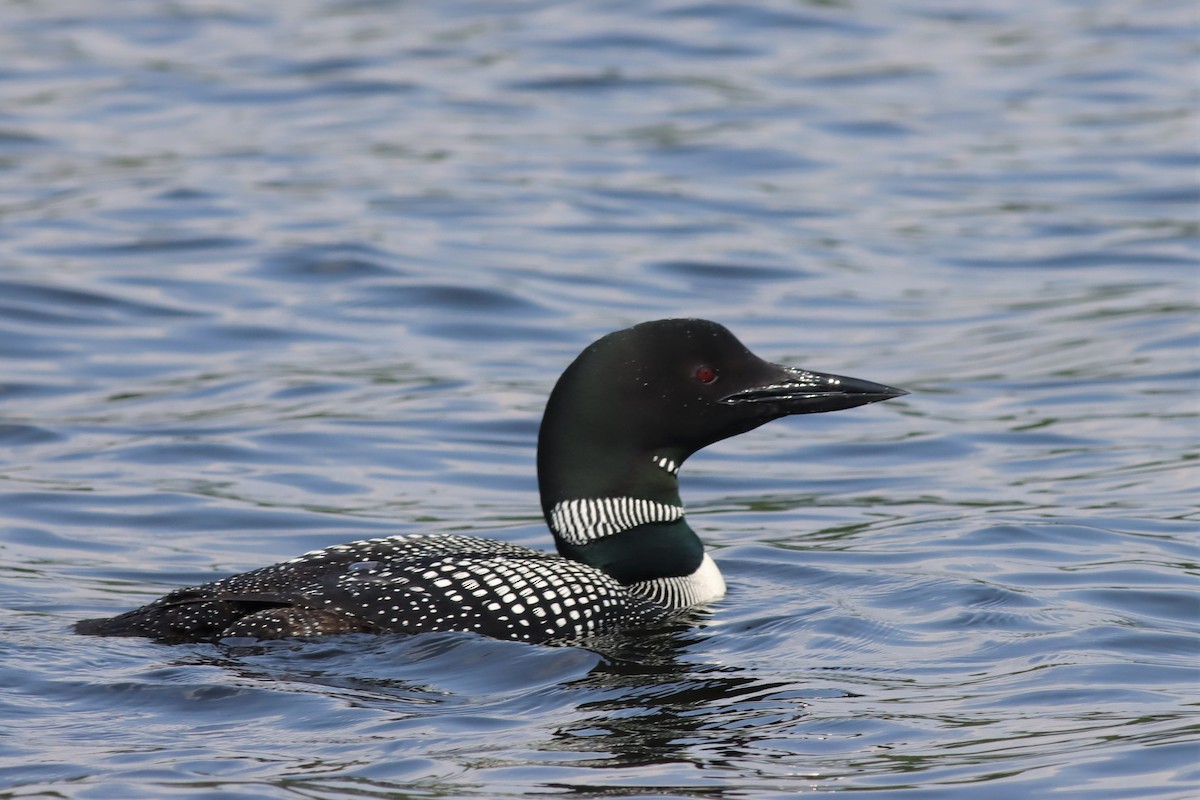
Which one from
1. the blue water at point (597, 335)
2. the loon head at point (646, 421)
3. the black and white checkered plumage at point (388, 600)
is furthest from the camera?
the loon head at point (646, 421)

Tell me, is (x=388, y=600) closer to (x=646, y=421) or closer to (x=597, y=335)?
(x=646, y=421)

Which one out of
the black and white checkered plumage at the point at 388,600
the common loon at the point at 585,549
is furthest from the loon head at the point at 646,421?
the black and white checkered plumage at the point at 388,600

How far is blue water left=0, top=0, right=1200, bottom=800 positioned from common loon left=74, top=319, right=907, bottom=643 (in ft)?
0.33

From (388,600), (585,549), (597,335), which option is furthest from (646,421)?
(597,335)

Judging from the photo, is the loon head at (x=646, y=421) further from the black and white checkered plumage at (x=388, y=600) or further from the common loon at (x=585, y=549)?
the black and white checkered plumage at (x=388, y=600)

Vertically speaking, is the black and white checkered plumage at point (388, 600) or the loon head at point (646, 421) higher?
the loon head at point (646, 421)

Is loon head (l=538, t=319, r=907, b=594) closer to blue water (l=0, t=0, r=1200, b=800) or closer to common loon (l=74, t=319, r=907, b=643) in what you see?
common loon (l=74, t=319, r=907, b=643)

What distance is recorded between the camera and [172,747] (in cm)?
400

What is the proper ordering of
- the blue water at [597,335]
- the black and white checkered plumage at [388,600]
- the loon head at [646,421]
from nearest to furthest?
the blue water at [597,335], the black and white checkered plumage at [388,600], the loon head at [646,421]

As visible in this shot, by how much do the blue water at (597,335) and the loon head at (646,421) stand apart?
Result: 1.26ft

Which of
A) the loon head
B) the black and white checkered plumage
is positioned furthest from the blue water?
the loon head

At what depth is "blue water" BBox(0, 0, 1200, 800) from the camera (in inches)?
163

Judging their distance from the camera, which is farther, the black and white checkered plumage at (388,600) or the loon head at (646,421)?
the loon head at (646,421)

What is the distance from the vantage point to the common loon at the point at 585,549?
15.1 feet
